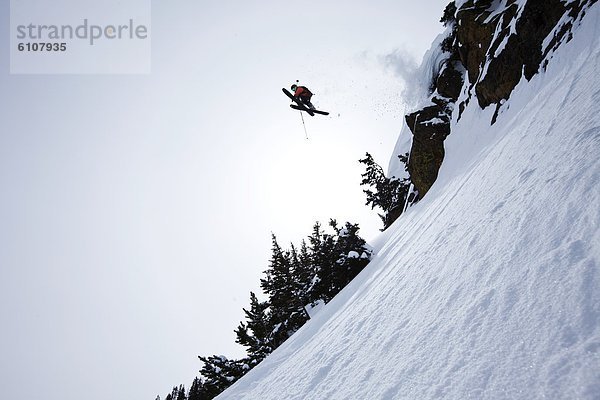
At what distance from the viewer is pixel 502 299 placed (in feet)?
10.9

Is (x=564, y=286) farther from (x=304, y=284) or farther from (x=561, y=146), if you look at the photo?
(x=304, y=284)

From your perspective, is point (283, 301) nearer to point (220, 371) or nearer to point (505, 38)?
point (220, 371)

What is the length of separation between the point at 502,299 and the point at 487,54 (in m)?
17.2

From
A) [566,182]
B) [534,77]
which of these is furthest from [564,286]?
[534,77]

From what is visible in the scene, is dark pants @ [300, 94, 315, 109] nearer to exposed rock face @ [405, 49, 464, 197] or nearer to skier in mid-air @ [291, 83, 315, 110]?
skier in mid-air @ [291, 83, 315, 110]

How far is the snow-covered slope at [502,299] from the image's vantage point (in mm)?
2459

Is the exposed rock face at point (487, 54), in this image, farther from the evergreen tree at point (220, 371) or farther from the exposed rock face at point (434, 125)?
the evergreen tree at point (220, 371)

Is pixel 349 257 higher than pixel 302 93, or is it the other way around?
pixel 302 93

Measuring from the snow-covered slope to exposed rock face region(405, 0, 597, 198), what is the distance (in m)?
4.47

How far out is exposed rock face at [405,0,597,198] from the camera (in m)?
11.8

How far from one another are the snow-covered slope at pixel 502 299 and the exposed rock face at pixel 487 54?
14.7 ft

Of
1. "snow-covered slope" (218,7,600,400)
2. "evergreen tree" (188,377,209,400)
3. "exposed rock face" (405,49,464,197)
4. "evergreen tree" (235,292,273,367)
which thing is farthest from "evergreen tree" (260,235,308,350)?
"snow-covered slope" (218,7,600,400)

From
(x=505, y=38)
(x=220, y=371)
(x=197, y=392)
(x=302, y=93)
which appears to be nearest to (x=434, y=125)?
(x=505, y=38)

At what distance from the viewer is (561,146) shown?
18.0 feet
